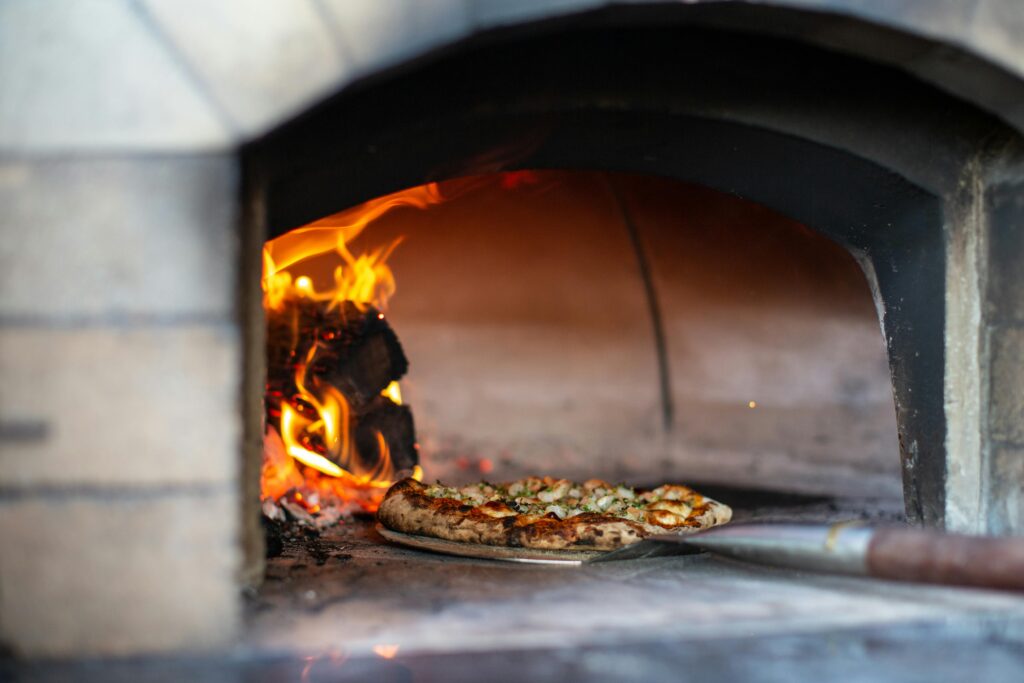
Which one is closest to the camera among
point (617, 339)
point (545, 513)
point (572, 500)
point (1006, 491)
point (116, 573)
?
point (116, 573)

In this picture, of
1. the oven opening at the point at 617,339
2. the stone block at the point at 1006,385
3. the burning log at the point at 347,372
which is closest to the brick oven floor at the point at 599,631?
the stone block at the point at 1006,385

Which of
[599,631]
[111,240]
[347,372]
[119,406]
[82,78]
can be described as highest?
[82,78]

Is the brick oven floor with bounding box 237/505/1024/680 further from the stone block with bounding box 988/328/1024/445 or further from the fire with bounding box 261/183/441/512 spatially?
the fire with bounding box 261/183/441/512

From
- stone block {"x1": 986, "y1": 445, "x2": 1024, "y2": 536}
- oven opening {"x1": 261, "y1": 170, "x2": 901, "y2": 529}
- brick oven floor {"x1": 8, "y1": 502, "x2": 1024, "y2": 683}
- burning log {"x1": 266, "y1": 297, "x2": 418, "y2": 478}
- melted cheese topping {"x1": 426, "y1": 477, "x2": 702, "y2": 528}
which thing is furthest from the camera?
oven opening {"x1": 261, "y1": 170, "x2": 901, "y2": 529}

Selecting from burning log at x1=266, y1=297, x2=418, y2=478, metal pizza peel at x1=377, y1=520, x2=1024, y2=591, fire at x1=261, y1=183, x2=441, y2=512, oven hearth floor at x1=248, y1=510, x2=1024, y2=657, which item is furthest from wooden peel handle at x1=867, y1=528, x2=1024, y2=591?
burning log at x1=266, y1=297, x2=418, y2=478

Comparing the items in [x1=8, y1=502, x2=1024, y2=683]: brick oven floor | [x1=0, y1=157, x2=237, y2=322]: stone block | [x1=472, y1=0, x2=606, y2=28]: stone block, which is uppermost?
[x1=472, y1=0, x2=606, y2=28]: stone block

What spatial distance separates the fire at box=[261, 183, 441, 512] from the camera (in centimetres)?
338

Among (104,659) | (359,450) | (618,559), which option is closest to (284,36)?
(104,659)

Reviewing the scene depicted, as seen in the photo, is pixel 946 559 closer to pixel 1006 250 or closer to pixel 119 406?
pixel 1006 250

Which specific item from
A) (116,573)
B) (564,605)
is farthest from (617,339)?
(116,573)

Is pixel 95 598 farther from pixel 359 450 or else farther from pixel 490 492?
pixel 359 450

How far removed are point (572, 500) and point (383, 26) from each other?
186 cm

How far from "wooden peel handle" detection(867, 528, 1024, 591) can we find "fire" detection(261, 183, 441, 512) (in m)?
2.06

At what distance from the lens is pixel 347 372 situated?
3.68 m
